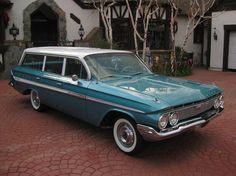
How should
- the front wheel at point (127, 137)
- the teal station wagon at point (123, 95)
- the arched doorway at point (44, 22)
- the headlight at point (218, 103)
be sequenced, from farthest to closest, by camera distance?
the arched doorway at point (44, 22)
the headlight at point (218, 103)
the front wheel at point (127, 137)
the teal station wagon at point (123, 95)

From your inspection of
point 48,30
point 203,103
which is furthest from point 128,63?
point 48,30

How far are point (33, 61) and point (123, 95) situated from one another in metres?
3.53

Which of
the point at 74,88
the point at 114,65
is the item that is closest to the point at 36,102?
the point at 74,88

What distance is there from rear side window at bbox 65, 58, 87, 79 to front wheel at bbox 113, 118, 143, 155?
121cm

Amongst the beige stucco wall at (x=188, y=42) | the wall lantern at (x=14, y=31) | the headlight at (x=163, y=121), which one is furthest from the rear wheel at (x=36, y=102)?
the beige stucco wall at (x=188, y=42)

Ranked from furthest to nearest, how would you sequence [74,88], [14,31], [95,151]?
[14,31]
[74,88]
[95,151]

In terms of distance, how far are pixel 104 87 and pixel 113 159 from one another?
120 centimetres

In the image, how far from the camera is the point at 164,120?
177 inches

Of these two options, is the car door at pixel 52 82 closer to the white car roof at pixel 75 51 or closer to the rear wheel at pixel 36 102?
the white car roof at pixel 75 51

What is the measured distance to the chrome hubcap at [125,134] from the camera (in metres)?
4.98

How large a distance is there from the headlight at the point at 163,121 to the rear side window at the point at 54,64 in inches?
110

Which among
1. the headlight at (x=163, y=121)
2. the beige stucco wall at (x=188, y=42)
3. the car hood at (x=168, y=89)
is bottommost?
the headlight at (x=163, y=121)

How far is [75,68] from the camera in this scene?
239 inches

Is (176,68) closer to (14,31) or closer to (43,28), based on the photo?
(14,31)
